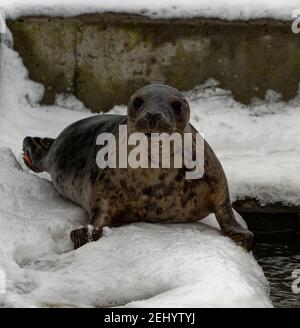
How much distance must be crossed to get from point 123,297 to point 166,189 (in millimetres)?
1035

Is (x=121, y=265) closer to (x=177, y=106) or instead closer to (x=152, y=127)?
(x=152, y=127)

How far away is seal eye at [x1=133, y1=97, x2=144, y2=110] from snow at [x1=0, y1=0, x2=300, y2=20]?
2549 mm

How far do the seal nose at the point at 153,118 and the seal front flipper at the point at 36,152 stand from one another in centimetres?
162

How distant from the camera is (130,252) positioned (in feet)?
14.3

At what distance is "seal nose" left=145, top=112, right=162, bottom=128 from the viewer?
4.48 metres

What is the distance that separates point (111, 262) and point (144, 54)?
3199 mm

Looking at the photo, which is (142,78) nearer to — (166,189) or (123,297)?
(166,189)
